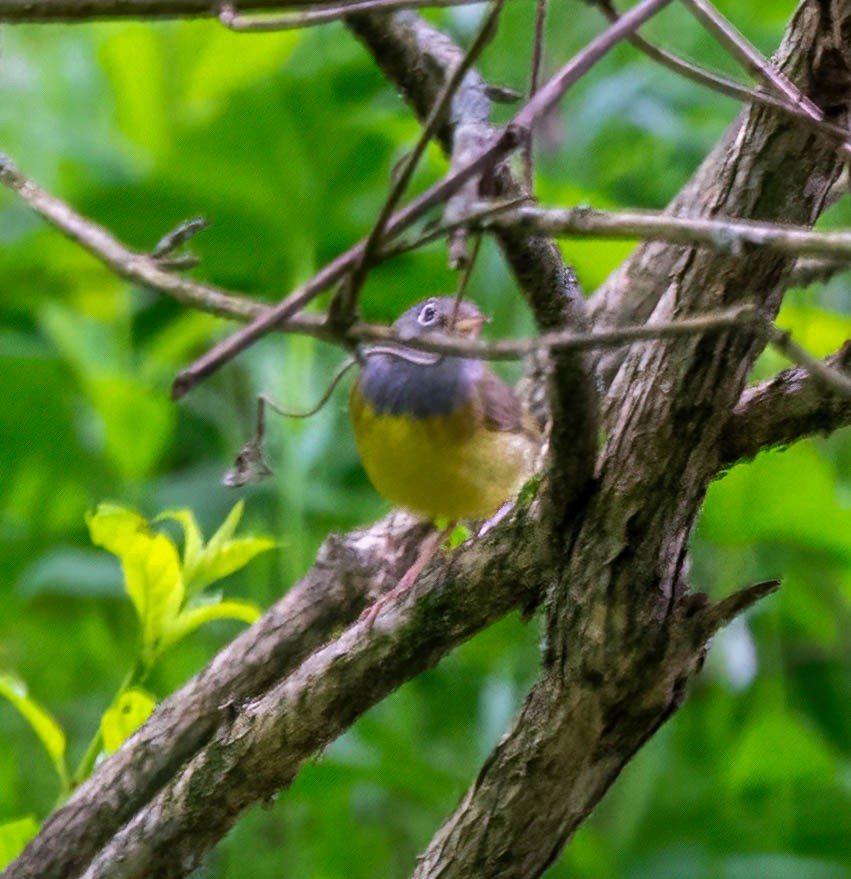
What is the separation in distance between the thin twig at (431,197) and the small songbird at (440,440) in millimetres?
605

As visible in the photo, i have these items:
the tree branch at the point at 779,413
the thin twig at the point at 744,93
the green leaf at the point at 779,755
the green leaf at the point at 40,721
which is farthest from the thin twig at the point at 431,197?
the green leaf at the point at 779,755

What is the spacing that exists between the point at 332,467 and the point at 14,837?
3.61 feet

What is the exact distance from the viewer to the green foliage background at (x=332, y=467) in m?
1.58

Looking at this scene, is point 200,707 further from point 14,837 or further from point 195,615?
point 14,837

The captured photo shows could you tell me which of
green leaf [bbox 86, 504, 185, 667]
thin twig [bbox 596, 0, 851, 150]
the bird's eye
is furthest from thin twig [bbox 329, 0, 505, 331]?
the bird's eye

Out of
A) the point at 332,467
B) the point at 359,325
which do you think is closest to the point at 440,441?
the point at 359,325

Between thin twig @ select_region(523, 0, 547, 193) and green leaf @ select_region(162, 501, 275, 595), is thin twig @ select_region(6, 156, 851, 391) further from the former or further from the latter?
green leaf @ select_region(162, 501, 275, 595)

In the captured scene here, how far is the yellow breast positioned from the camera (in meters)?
1.14

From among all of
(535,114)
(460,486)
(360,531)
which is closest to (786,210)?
(535,114)

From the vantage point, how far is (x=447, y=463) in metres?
1.14

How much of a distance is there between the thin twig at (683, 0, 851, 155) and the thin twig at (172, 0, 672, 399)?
10 cm

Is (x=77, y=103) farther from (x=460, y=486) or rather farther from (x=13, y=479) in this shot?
(x=460, y=486)

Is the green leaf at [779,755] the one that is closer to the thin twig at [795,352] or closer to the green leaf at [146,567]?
the green leaf at [146,567]

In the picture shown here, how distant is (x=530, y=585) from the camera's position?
2.54 feet
